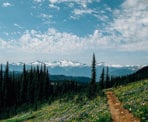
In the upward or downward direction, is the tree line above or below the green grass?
below

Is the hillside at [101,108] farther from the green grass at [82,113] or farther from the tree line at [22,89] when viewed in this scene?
the tree line at [22,89]

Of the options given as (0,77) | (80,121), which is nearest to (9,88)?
(0,77)

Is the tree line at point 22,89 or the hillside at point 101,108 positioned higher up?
the hillside at point 101,108

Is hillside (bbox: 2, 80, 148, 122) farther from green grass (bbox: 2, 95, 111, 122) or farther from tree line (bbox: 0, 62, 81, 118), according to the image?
tree line (bbox: 0, 62, 81, 118)

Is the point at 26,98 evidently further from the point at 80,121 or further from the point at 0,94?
the point at 80,121

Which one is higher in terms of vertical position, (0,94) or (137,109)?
(137,109)

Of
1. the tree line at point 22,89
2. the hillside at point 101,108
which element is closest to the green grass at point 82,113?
the hillside at point 101,108

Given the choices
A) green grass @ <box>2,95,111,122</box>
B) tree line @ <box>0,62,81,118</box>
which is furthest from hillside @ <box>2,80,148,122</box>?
tree line @ <box>0,62,81,118</box>

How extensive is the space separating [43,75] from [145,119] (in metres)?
107

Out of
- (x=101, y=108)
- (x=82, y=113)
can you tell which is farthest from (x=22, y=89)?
(x=101, y=108)

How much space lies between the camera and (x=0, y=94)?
349ft

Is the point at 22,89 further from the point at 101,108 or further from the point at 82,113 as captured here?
the point at 101,108

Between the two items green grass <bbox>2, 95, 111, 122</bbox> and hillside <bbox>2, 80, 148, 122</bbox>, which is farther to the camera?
green grass <bbox>2, 95, 111, 122</bbox>

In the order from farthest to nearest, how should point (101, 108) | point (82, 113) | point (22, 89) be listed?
point (22, 89) < point (82, 113) < point (101, 108)
